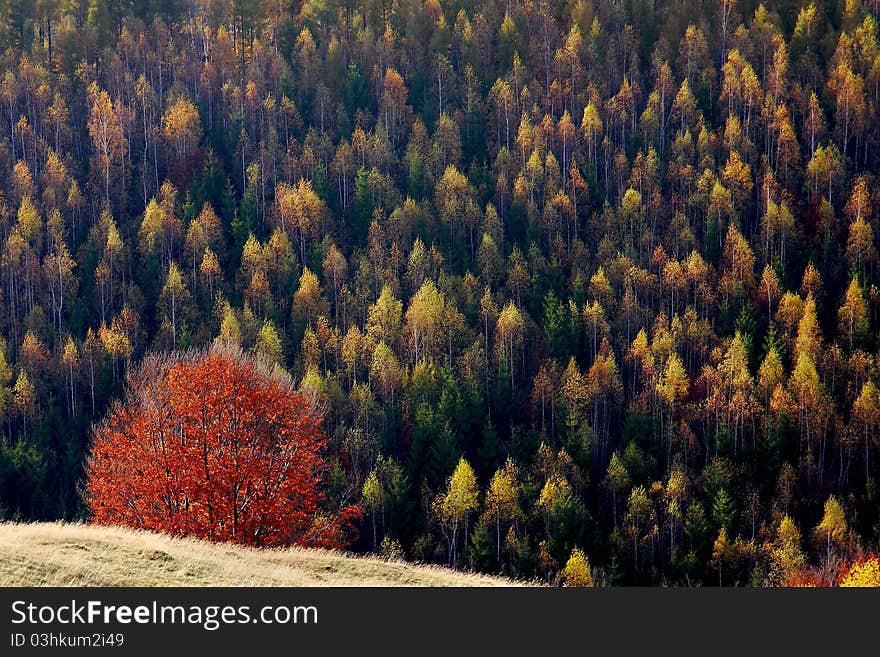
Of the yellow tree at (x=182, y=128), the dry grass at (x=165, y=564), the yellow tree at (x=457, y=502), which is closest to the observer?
the dry grass at (x=165, y=564)

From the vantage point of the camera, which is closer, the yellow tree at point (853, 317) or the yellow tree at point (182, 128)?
the yellow tree at point (853, 317)

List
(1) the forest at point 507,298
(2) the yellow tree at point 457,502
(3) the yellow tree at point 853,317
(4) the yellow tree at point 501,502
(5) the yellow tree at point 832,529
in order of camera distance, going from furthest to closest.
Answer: (3) the yellow tree at point 853,317 → (1) the forest at point 507,298 → (4) the yellow tree at point 501,502 → (5) the yellow tree at point 832,529 → (2) the yellow tree at point 457,502

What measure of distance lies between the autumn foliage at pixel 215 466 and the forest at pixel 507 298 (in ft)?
147

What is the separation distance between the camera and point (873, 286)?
505 ft

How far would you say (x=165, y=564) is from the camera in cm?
3894

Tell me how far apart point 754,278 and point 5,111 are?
128 meters

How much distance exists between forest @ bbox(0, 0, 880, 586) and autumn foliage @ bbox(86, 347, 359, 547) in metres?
44.8

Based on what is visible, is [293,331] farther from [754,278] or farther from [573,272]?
[754,278]

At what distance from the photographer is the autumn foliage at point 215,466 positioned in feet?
187

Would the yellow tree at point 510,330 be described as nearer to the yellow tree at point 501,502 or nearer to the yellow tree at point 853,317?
the yellow tree at point 501,502

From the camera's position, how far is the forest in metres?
125

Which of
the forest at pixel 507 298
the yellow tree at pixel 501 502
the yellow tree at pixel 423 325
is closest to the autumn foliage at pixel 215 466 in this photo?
the forest at pixel 507 298

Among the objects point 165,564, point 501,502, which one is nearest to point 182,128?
point 501,502

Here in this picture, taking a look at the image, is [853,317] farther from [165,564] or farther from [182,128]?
[165,564]
